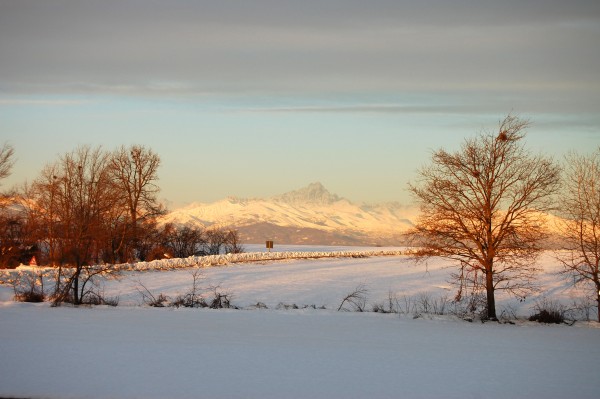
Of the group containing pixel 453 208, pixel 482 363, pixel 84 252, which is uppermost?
pixel 453 208

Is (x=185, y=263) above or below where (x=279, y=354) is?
above

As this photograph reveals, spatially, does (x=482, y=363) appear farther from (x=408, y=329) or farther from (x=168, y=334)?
(x=168, y=334)

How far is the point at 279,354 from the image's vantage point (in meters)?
17.3

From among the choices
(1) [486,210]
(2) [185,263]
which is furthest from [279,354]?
(2) [185,263]

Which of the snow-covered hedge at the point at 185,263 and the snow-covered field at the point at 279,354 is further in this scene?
the snow-covered hedge at the point at 185,263

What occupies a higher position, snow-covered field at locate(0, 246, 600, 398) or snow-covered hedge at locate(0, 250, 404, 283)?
snow-covered hedge at locate(0, 250, 404, 283)

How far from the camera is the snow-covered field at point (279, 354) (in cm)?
1375

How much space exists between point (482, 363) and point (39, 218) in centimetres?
4121

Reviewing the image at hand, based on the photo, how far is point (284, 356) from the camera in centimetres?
1712

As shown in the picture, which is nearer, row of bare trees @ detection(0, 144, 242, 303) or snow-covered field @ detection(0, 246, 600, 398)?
snow-covered field @ detection(0, 246, 600, 398)

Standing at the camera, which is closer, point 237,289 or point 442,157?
point 442,157

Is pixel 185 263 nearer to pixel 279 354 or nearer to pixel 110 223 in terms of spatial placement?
pixel 110 223

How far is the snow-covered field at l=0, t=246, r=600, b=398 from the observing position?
13.8 meters

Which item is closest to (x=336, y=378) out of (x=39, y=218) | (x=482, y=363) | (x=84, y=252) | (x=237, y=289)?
(x=482, y=363)
